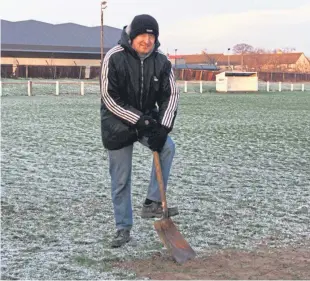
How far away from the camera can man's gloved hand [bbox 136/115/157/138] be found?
15.0 ft

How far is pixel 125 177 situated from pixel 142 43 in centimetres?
111

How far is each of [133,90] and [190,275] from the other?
5.00ft

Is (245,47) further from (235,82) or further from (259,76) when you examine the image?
(235,82)

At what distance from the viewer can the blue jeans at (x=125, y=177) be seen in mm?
4840

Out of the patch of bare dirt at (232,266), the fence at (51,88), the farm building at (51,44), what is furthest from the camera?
the farm building at (51,44)

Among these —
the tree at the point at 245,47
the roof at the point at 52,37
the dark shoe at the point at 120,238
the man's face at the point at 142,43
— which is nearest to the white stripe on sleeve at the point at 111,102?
the man's face at the point at 142,43

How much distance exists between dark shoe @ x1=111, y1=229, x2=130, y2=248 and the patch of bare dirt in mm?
352

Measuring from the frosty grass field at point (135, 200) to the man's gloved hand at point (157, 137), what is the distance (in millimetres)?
836

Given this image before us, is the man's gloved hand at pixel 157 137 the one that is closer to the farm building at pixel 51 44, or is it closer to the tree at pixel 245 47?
the farm building at pixel 51 44

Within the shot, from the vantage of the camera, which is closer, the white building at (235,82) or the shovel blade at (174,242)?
the shovel blade at (174,242)

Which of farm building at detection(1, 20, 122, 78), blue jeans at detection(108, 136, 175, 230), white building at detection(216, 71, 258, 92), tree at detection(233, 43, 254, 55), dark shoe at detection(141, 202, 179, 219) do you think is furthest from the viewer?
tree at detection(233, 43, 254, 55)

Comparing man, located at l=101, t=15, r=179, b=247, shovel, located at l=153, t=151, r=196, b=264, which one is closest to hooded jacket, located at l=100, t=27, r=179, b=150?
man, located at l=101, t=15, r=179, b=247

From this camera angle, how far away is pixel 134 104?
4.76 meters

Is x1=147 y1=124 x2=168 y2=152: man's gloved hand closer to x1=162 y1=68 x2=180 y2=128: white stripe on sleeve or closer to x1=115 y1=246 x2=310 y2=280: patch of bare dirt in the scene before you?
x1=162 y1=68 x2=180 y2=128: white stripe on sleeve
